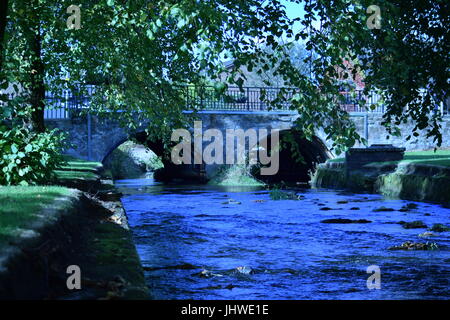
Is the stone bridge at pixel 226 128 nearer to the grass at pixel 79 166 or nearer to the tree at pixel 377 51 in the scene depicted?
the grass at pixel 79 166

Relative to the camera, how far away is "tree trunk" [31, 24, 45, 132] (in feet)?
46.7

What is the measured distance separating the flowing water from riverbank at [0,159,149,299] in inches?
25.8

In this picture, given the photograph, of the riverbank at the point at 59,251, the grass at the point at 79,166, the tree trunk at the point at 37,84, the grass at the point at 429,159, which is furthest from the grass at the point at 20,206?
the grass at the point at 429,159

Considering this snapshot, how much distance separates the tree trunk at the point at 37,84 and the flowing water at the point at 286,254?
3.54 metres

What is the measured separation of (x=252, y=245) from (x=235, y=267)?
192 cm

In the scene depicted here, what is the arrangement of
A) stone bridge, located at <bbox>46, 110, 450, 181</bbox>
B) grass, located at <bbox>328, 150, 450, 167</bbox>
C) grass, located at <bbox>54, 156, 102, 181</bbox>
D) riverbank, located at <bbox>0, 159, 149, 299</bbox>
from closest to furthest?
riverbank, located at <bbox>0, 159, 149, 299</bbox> → grass, located at <bbox>54, 156, 102, 181</bbox> → grass, located at <bbox>328, 150, 450, 167</bbox> → stone bridge, located at <bbox>46, 110, 450, 181</bbox>

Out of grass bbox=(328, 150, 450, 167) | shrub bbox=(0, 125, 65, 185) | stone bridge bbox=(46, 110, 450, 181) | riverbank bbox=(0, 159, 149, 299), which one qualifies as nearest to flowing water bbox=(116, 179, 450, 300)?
riverbank bbox=(0, 159, 149, 299)

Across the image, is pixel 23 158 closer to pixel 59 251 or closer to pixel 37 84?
pixel 37 84

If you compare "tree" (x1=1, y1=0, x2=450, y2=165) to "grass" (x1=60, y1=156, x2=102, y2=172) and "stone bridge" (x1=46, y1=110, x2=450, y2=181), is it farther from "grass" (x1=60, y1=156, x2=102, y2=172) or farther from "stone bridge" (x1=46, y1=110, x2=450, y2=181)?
"stone bridge" (x1=46, y1=110, x2=450, y2=181)

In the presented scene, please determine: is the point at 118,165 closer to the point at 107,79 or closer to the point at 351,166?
the point at 351,166

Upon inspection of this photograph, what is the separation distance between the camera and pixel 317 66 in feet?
29.0

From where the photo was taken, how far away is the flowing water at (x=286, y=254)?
243 inches
